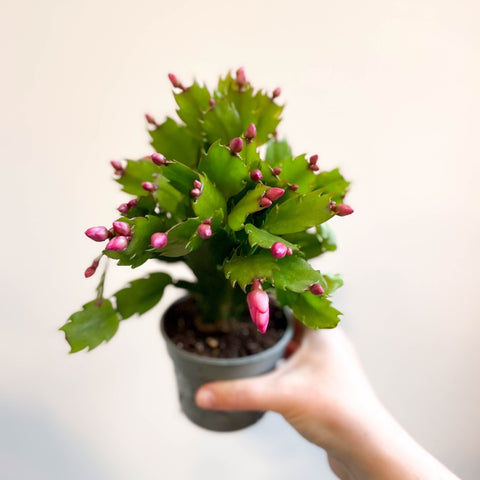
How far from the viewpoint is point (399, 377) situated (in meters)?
1.19

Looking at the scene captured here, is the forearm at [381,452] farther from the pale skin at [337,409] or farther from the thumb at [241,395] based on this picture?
the thumb at [241,395]

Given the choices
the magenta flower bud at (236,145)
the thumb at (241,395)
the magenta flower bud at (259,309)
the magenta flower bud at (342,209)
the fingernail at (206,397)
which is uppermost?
the magenta flower bud at (236,145)

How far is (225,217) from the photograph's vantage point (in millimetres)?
565

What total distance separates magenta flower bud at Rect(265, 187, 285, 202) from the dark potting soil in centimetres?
38

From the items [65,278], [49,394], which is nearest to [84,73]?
[65,278]

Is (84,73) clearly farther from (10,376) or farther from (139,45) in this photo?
(10,376)

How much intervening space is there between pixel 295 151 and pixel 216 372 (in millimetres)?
657

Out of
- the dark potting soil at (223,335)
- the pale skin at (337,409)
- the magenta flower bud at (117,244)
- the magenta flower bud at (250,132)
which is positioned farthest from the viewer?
the dark potting soil at (223,335)

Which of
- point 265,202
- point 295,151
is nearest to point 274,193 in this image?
point 265,202

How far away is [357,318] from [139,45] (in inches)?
36.9

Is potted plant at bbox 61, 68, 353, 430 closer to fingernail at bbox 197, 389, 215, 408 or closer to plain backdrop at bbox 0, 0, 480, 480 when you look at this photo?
fingernail at bbox 197, 389, 215, 408

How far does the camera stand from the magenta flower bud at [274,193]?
1.58ft

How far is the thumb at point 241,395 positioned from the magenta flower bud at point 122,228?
0.38 metres

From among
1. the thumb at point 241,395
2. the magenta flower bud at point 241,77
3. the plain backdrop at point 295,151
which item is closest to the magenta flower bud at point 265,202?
the magenta flower bud at point 241,77
